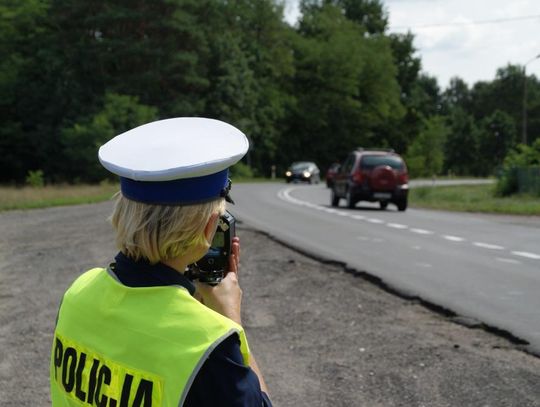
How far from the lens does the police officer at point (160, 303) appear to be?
5.13 ft

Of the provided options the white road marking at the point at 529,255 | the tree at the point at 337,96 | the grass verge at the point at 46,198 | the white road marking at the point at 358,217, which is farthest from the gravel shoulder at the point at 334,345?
the tree at the point at 337,96

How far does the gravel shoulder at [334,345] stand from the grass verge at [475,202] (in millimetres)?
14358

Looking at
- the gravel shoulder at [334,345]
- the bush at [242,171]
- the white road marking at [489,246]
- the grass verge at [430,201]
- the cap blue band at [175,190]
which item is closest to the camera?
the cap blue band at [175,190]

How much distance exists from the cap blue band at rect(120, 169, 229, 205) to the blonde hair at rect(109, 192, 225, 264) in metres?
0.02

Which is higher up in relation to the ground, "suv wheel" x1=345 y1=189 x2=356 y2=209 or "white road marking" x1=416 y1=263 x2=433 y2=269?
"white road marking" x1=416 y1=263 x2=433 y2=269

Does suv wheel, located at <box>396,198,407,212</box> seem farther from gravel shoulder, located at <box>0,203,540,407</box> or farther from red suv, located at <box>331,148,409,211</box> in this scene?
gravel shoulder, located at <box>0,203,540,407</box>

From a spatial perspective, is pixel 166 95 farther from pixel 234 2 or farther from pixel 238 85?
pixel 234 2

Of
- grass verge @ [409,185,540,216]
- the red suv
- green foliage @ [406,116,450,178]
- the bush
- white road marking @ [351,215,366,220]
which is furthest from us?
green foliage @ [406,116,450,178]

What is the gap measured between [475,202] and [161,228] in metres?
28.1

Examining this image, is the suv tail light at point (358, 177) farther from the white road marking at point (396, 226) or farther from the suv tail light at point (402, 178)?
the white road marking at point (396, 226)

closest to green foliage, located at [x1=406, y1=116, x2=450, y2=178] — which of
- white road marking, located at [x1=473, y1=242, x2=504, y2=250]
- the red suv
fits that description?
the red suv

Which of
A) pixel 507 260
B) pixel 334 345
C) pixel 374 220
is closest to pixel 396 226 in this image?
pixel 374 220

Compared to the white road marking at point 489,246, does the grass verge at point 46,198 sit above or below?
below

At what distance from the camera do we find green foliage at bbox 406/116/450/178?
86062mm
